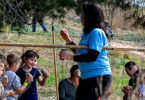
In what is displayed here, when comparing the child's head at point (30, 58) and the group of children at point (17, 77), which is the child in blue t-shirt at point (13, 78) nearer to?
the group of children at point (17, 77)

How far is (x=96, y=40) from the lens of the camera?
3.07 metres

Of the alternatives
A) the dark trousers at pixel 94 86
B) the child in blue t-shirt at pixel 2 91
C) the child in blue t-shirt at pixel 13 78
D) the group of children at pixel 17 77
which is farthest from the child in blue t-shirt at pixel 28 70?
the dark trousers at pixel 94 86

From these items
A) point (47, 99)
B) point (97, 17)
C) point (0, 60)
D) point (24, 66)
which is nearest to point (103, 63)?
point (97, 17)

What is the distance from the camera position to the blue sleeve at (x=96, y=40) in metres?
3.05

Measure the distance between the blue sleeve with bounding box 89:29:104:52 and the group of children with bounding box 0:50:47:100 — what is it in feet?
3.14

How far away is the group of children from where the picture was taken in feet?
11.6

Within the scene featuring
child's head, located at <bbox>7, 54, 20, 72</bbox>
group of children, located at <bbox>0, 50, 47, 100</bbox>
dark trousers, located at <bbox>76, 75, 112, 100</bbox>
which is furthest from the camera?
child's head, located at <bbox>7, 54, 20, 72</bbox>

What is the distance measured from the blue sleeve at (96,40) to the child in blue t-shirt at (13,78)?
1072 millimetres

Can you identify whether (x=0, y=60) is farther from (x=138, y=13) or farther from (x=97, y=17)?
(x=138, y=13)

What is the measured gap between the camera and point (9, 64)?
395cm

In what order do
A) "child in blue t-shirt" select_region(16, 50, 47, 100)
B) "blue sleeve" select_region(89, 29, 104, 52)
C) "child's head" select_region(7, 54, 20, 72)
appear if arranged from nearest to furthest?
"blue sleeve" select_region(89, 29, 104, 52) < "child's head" select_region(7, 54, 20, 72) < "child in blue t-shirt" select_region(16, 50, 47, 100)

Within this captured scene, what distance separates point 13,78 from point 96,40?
1.18 m

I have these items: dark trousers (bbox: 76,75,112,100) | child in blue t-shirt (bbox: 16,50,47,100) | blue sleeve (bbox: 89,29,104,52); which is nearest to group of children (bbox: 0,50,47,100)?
child in blue t-shirt (bbox: 16,50,47,100)

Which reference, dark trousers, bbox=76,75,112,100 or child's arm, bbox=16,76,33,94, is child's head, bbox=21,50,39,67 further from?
dark trousers, bbox=76,75,112,100
